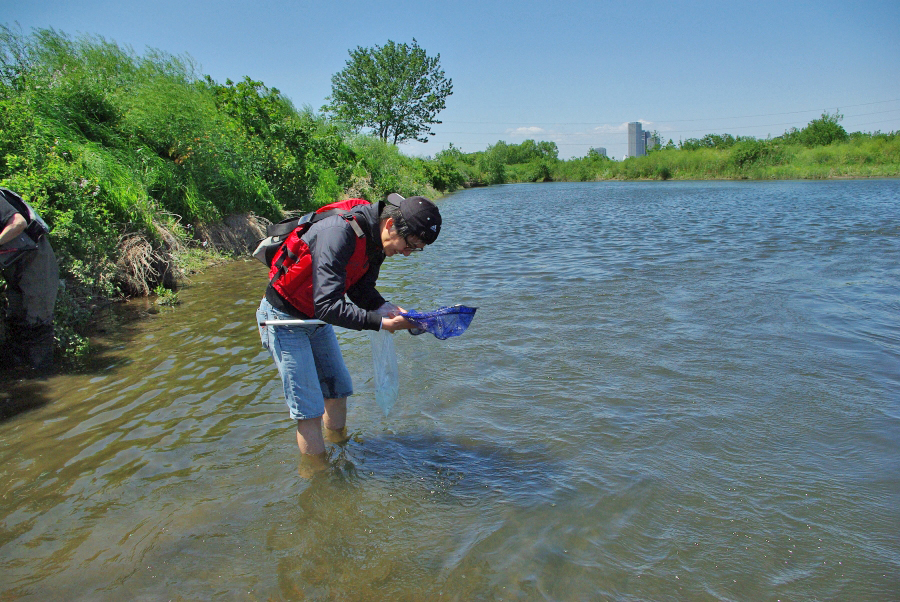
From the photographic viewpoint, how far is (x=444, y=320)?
3412 millimetres

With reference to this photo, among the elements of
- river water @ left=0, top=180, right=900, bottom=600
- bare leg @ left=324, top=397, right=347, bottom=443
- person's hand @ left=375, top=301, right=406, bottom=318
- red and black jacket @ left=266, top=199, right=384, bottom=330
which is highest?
red and black jacket @ left=266, top=199, right=384, bottom=330

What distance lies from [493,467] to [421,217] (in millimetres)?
2059

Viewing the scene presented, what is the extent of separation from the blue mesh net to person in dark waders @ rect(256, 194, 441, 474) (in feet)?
0.24

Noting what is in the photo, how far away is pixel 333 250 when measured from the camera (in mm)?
3096

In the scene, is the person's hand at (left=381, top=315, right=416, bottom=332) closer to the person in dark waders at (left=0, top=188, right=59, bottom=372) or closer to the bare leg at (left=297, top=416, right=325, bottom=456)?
the bare leg at (left=297, top=416, right=325, bottom=456)

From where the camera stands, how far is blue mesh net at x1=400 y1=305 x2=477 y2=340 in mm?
3396

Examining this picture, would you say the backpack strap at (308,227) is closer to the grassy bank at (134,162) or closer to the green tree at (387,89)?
the grassy bank at (134,162)

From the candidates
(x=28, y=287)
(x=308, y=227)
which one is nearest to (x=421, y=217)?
(x=308, y=227)

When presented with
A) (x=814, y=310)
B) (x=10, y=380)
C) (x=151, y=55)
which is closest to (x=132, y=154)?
(x=151, y=55)

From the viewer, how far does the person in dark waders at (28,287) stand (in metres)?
5.18

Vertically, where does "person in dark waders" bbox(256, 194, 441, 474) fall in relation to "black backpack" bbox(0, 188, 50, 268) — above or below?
below

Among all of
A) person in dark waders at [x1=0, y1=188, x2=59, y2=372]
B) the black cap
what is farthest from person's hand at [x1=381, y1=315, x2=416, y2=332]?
person in dark waders at [x1=0, y1=188, x2=59, y2=372]

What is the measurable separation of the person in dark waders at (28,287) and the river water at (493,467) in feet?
1.67

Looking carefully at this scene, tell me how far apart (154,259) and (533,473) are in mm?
7604
